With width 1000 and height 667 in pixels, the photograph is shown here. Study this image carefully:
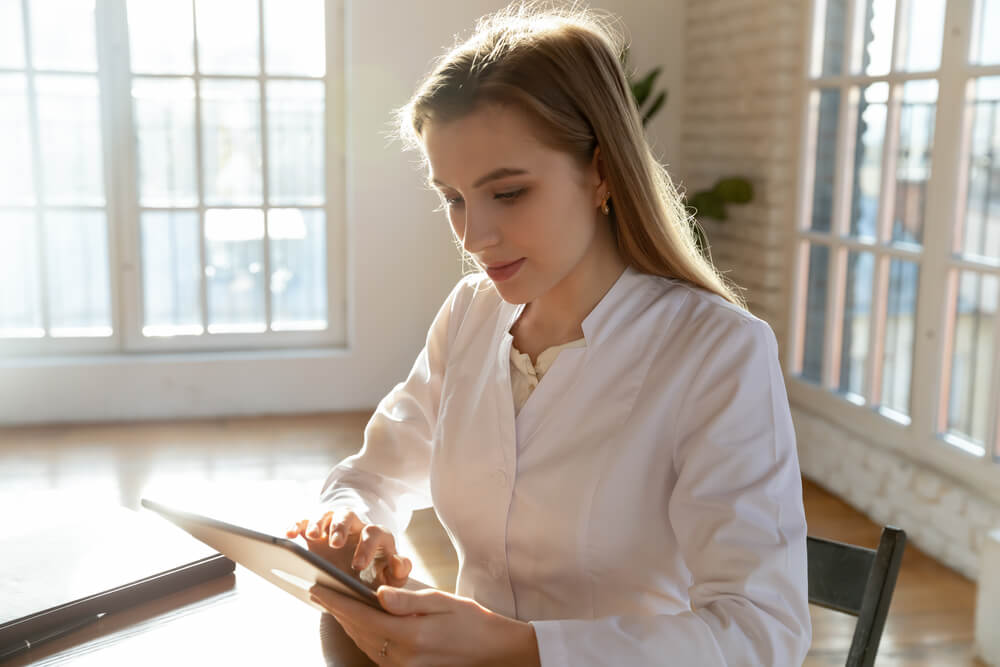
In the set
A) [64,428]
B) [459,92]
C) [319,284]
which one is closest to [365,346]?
[319,284]

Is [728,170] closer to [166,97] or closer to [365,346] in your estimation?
[365,346]

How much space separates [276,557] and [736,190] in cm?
376

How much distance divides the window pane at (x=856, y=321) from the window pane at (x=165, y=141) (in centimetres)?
313

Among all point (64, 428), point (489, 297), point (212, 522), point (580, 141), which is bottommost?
point (64, 428)

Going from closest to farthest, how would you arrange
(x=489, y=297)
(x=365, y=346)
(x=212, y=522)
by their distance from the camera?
(x=212, y=522) < (x=489, y=297) < (x=365, y=346)

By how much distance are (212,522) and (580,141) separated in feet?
2.24

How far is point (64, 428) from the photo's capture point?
4.88 metres

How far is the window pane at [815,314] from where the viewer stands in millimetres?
4191

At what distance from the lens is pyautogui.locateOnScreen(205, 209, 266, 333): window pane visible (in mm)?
5168

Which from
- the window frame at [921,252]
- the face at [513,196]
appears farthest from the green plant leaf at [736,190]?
the face at [513,196]

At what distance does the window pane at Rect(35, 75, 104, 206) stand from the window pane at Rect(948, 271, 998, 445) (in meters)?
3.89

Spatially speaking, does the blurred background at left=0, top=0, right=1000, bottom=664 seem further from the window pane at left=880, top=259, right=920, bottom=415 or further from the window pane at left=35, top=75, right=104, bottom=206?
the window pane at left=880, top=259, right=920, bottom=415

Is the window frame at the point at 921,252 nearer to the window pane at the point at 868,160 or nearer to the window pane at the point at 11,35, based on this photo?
the window pane at the point at 868,160

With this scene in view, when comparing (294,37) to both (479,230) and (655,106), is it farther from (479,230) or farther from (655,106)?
(479,230)
